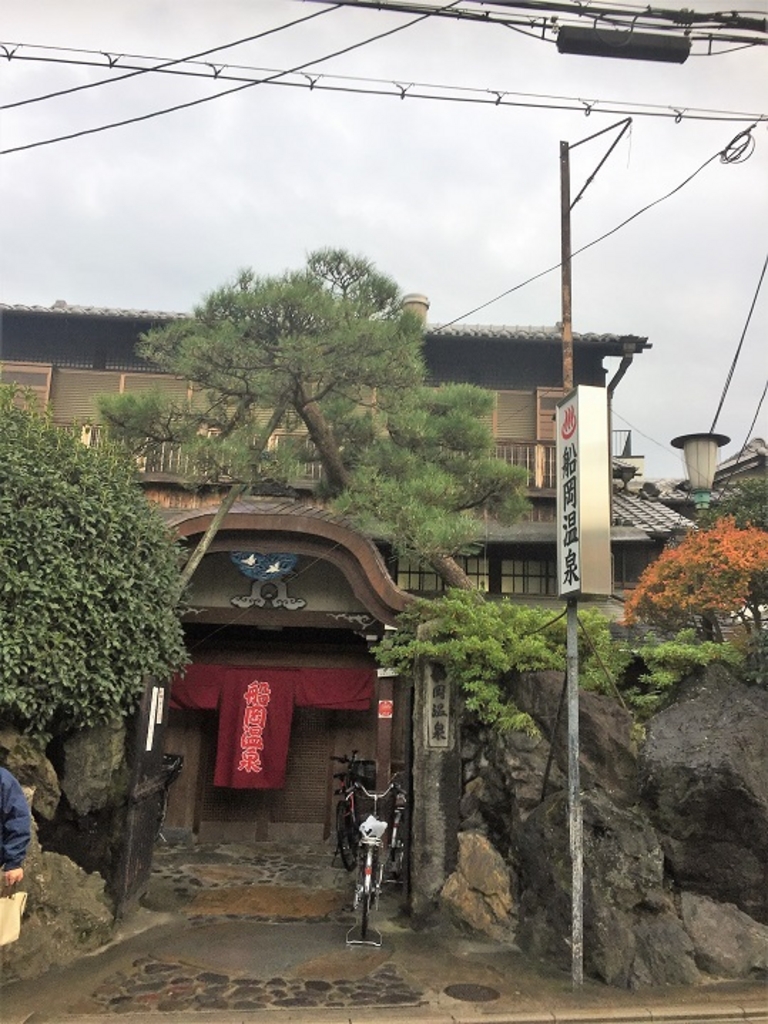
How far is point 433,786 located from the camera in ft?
30.0

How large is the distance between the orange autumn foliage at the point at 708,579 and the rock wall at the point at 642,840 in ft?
3.22

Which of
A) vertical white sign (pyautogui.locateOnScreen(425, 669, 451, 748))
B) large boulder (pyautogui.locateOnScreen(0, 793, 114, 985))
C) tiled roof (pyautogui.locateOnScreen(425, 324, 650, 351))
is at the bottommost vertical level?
large boulder (pyautogui.locateOnScreen(0, 793, 114, 985))

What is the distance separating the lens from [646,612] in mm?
9750

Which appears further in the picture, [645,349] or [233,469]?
[645,349]

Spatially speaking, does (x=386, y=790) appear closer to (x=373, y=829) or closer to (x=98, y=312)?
(x=373, y=829)

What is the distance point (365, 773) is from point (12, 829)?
298 inches

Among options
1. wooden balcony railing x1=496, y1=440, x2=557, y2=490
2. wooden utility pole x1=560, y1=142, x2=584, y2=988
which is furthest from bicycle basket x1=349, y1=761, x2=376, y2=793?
wooden balcony railing x1=496, y1=440, x2=557, y2=490

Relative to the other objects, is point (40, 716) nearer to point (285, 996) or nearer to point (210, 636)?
point (285, 996)

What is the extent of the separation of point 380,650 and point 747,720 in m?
4.60

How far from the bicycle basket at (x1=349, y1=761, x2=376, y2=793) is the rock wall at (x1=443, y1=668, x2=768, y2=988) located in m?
2.89

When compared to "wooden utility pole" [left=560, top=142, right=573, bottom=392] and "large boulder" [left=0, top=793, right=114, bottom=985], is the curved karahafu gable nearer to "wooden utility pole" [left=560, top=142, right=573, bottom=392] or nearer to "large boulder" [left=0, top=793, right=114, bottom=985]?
"large boulder" [left=0, top=793, right=114, bottom=985]

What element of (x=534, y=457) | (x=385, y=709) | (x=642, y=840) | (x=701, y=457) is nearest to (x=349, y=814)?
(x=385, y=709)

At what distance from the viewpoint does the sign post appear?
716 cm

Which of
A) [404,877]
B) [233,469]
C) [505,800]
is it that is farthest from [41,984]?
[233,469]
